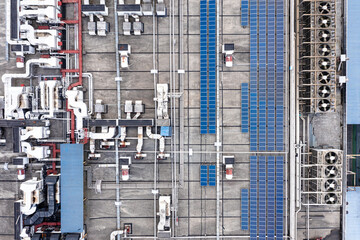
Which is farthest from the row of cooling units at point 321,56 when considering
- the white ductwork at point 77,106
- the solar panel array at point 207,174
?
the white ductwork at point 77,106

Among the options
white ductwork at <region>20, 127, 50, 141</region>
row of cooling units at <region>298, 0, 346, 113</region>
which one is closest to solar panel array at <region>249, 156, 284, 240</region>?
row of cooling units at <region>298, 0, 346, 113</region>

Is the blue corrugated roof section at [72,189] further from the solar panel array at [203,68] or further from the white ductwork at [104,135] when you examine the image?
the solar panel array at [203,68]

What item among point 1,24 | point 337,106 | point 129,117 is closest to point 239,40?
point 337,106

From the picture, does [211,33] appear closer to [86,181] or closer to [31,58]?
[31,58]

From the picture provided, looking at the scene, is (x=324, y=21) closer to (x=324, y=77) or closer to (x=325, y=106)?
(x=324, y=77)

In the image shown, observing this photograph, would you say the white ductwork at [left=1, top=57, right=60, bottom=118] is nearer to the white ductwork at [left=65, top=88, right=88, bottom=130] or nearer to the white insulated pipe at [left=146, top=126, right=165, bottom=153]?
the white ductwork at [left=65, top=88, right=88, bottom=130]

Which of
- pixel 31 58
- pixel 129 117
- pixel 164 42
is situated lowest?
pixel 129 117

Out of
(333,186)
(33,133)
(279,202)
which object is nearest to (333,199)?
(333,186)
